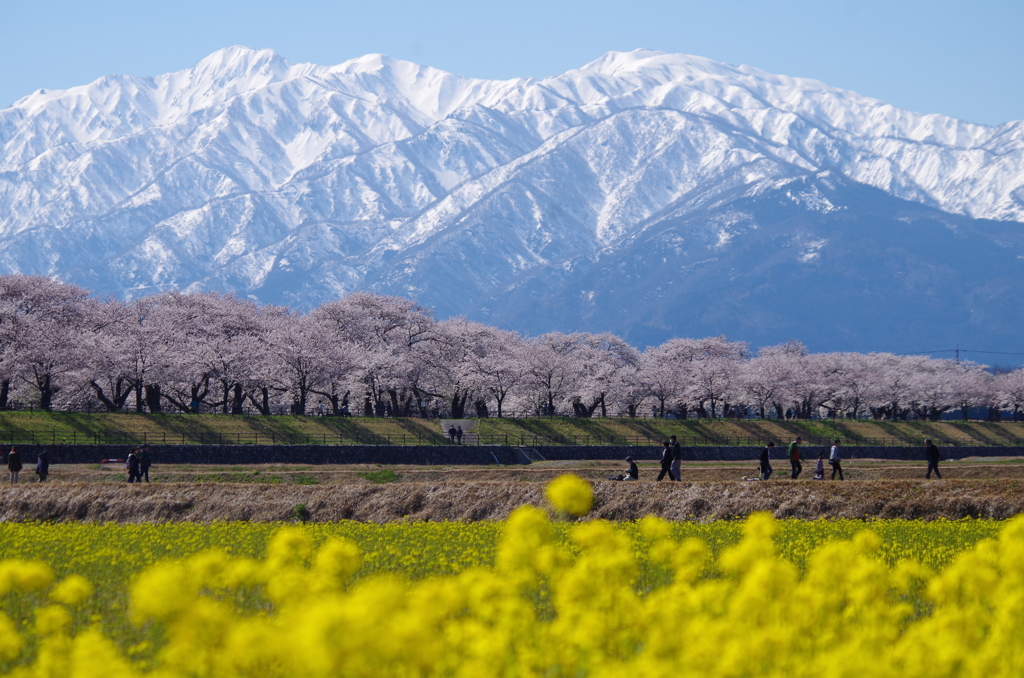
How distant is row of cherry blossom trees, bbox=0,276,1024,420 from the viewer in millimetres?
63688

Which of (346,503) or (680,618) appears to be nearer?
(680,618)

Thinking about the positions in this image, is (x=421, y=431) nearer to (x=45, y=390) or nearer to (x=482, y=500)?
(x=45, y=390)

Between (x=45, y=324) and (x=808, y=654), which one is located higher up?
(x=45, y=324)

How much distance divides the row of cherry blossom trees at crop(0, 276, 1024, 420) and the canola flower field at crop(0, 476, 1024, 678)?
54.0 m

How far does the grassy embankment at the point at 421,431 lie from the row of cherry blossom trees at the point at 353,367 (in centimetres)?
828

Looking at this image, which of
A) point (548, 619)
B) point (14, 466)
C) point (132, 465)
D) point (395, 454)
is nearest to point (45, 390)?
point (395, 454)

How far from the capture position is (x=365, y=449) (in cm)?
4800

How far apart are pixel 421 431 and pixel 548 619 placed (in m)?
51.3

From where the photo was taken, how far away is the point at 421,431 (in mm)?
61906

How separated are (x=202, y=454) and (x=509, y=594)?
Answer: 1570 inches

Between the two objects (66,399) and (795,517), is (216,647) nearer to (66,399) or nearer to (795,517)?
(795,517)

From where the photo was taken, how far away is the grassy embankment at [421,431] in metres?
52.0

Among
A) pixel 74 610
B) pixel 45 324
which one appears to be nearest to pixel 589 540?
pixel 74 610

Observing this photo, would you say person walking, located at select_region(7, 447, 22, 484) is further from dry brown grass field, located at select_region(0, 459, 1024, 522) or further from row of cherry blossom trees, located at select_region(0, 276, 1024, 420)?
row of cherry blossom trees, located at select_region(0, 276, 1024, 420)
